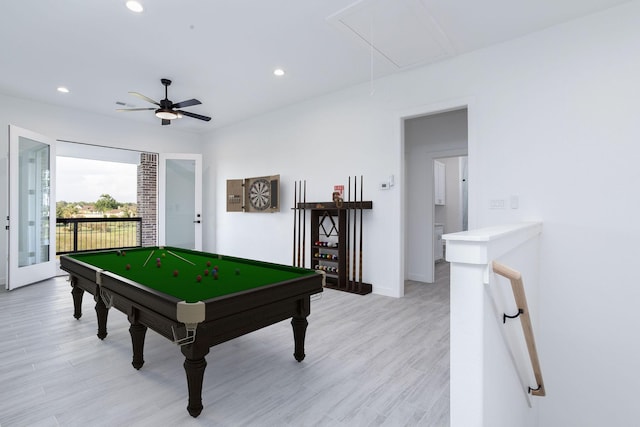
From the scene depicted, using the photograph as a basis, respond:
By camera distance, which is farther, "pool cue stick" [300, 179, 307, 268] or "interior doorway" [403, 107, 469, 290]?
"interior doorway" [403, 107, 469, 290]

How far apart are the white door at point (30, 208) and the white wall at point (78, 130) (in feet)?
1.12

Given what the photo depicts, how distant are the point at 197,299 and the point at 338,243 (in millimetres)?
3031

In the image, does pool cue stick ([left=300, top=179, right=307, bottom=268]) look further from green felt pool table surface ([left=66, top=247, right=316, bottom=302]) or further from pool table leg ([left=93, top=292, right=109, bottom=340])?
pool table leg ([left=93, top=292, right=109, bottom=340])

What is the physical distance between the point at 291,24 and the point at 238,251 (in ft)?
14.6

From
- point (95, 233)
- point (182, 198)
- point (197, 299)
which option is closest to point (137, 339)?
point (197, 299)

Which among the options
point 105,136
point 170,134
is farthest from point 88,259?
point 170,134

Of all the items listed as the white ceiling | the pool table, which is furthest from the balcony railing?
the pool table

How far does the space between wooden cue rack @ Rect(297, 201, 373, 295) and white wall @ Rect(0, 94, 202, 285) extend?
3693 mm

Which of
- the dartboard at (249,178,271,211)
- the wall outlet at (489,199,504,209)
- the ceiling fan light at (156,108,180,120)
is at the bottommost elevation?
the wall outlet at (489,199,504,209)

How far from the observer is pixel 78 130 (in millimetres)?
5648

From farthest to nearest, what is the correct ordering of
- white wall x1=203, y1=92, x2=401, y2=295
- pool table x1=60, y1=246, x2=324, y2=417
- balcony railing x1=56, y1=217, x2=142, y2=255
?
balcony railing x1=56, y1=217, x2=142, y2=255
white wall x1=203, y1=92, x2=401, y2=295
pool table x1=60, y1=246, x2=324, y2=417

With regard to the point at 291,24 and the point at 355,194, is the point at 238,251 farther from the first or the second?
the point at 291,24

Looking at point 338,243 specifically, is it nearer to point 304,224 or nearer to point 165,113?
point 304,224

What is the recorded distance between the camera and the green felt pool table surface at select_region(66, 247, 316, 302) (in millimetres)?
1952
